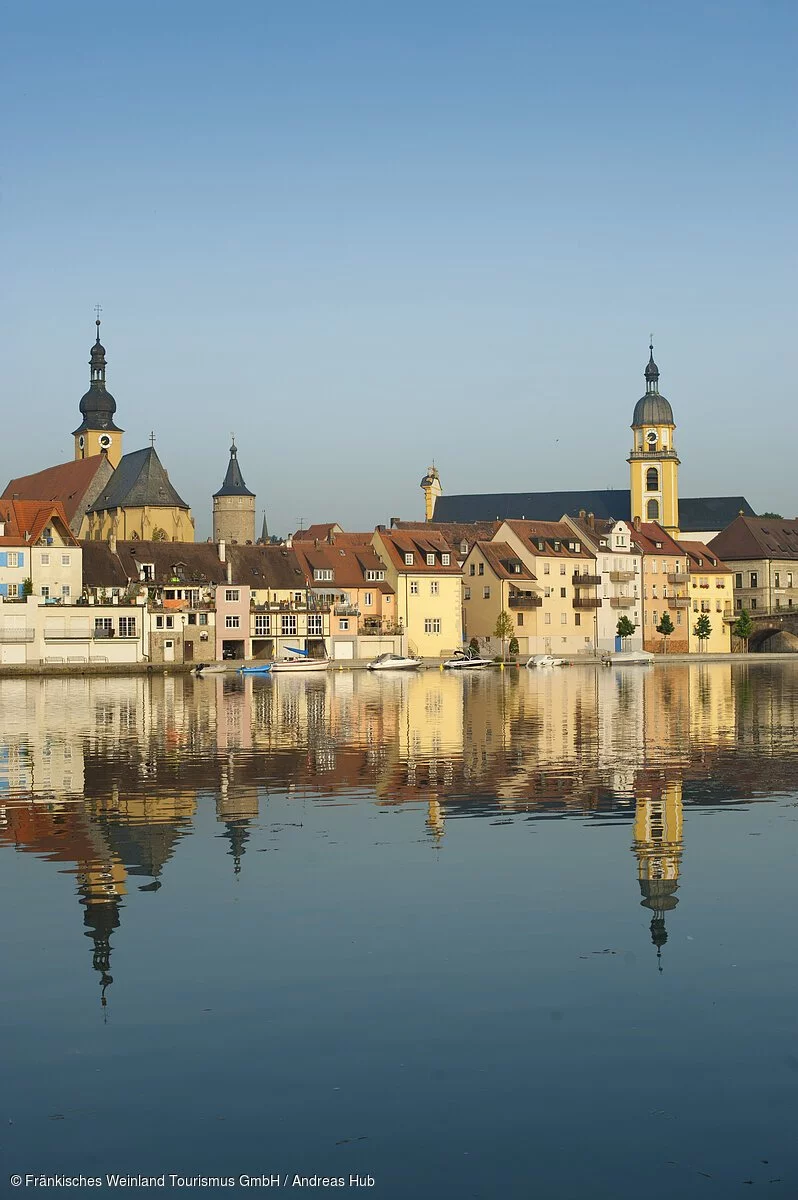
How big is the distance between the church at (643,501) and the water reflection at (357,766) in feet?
326

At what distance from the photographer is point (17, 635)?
9406cm

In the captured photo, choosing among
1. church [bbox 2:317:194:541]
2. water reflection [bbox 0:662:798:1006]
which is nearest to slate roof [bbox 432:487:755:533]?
church [bbox 2:317:194:541]

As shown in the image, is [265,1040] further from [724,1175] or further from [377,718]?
[377,718]

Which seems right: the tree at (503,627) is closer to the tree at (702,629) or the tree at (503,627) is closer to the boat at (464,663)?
the boat at (464,663)

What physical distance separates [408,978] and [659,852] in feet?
26.1

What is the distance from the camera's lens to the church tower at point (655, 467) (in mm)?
164125

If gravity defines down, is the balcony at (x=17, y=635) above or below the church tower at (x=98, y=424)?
below

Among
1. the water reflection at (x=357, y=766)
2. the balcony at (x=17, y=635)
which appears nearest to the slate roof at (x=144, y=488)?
the balcony at (x=17, y=635)

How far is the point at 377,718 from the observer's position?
5191cm

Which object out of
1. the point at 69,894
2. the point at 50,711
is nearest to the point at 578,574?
the point at 50,711

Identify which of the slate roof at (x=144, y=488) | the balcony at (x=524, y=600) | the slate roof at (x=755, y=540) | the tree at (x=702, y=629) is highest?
the slate roof at (x=144, y=488)

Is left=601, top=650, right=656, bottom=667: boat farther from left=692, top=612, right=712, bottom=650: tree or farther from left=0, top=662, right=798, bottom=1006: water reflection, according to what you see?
left=0, top=662, right=798, bottom=1006: water reflection

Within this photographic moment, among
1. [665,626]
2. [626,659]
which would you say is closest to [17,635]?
[626,659]

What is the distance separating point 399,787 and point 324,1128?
752 inches
